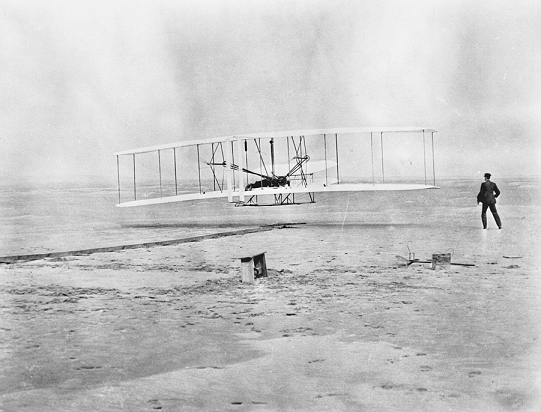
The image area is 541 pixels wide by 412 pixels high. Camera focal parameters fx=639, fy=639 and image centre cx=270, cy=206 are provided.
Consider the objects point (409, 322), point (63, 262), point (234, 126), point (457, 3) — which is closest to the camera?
point (409, 322)

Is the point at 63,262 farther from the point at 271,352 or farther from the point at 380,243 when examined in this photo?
the point at 271,352

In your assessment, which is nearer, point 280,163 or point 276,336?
point 276,336

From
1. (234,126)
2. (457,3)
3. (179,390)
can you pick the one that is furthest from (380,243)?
(234,126)

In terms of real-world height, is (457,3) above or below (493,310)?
above

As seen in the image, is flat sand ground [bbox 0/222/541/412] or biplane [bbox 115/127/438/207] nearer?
flat sand ground [bbox 0/222/541/412]

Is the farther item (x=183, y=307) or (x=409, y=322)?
(x=183, y=307)
